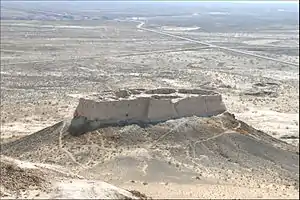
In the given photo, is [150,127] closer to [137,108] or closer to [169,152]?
[137,108]

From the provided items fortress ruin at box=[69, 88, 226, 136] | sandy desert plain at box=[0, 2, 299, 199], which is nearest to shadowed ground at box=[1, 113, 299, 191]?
sandy desert plain at box=[0, 2, 299, 199]

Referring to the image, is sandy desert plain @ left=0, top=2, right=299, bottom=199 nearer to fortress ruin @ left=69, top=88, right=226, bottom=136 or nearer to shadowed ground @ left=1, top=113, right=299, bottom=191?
shadowed ground @ left=1, top=113, right=299, bottom=191

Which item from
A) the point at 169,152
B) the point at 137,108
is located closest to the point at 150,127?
the point at 137,108

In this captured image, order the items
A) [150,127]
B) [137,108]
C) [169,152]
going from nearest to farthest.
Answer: [169,152] → [150,127] → [137,108]

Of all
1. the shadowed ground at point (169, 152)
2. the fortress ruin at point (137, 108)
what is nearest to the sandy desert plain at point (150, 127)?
the shadowed ground at point (169, 152)

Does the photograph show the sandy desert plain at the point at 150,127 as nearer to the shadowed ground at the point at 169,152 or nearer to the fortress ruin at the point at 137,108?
the shadowed ground at the point at 169,152

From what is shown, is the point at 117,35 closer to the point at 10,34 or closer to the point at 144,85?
the point at 10,34
